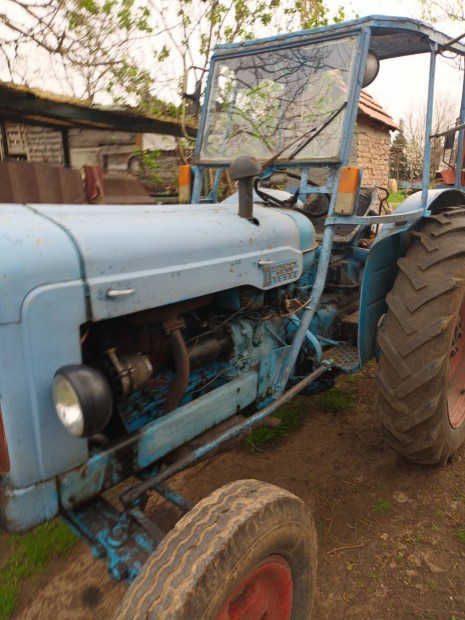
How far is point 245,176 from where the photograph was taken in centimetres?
188

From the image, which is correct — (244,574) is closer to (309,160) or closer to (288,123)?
(309,160)

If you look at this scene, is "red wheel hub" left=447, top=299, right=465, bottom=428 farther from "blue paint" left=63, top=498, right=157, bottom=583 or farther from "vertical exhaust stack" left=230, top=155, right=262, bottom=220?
"blue paint" left=63, top=498, right=157, bottom=583

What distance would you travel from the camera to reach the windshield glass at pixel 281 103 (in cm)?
238

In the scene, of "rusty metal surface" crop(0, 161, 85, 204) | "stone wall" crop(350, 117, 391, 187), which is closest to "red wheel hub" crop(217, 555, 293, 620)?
"rusty metal surface" crop(0, 161, 85, 204)

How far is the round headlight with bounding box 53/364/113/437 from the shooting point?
3.86ft

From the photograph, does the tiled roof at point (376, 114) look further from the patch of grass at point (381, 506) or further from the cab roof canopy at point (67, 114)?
the patch of grass at point (381, 506)

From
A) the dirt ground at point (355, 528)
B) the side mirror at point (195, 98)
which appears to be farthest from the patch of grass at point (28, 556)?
the side mirror at point (195, 98)

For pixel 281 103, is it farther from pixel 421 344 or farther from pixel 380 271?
pixel 421 344

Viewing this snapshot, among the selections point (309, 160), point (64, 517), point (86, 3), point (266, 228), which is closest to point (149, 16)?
point (86, 3)

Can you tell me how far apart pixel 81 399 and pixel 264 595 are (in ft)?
2.82

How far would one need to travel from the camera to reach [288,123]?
8.38ft

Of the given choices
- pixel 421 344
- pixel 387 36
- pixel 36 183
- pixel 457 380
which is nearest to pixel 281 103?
pixel 387 36

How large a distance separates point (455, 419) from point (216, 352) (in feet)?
5.02

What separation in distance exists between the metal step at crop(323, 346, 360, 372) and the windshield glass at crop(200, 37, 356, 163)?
1074mm
